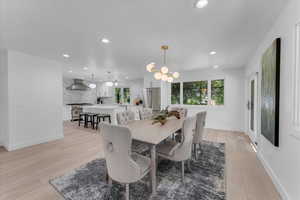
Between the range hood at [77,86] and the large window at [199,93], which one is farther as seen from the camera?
the range hood at [77,86]

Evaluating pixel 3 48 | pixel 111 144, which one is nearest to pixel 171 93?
pixel 111 144

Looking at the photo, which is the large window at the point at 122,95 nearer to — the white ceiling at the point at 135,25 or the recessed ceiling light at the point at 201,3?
the white ceiling at the point at 135,25

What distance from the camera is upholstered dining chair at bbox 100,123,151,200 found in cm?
128

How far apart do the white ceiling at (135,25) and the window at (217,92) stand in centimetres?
210

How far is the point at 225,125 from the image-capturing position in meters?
5.01

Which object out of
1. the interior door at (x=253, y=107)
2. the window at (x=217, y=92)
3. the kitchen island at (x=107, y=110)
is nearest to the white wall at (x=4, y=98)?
the kitchen island at (x=107, y=110)

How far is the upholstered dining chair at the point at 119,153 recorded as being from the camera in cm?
128

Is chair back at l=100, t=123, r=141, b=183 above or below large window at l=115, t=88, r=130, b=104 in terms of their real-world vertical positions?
below

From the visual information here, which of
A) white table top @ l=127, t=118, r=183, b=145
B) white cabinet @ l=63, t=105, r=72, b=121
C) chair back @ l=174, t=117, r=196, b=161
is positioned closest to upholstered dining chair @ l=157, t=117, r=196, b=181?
chair back @ l=174, t=117, r=196, b=161

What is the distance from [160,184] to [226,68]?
4.81 meters

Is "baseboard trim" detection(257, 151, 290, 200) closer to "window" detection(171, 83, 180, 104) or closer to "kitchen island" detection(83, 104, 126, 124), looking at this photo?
"window" detection(171, 83, 180, 104)

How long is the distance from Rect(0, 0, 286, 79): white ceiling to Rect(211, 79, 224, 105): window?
2103 millimetres

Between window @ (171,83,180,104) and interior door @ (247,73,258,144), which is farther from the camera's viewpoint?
window @ (171,83,180,104)

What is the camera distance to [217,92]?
5152mm
